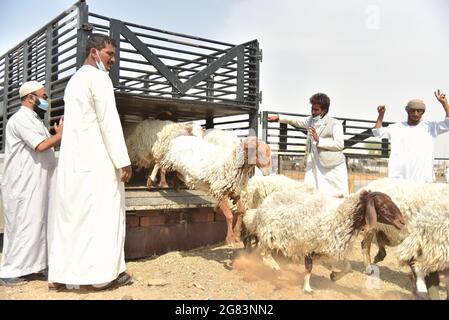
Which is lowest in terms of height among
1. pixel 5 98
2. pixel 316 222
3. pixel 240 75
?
pixel 316 222

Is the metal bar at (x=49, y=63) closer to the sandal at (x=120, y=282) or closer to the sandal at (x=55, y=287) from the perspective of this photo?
the sandal at (x=55, y=287)

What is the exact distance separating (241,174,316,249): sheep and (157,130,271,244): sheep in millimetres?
107

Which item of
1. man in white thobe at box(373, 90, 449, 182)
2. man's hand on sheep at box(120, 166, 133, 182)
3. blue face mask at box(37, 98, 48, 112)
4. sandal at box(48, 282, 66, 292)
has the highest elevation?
blue face mask at box(37, 98, 48, 112)

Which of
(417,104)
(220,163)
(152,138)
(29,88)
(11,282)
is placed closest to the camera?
(11,282)

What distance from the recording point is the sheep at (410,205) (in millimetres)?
3850

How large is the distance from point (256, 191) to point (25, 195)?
9.80 ft

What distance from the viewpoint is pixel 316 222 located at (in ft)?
13.5

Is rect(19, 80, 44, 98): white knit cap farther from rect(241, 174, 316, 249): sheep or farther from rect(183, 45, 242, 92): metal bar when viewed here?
rect(241, 174, 316, 249): sheep

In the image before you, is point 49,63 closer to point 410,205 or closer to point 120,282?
point 120,282

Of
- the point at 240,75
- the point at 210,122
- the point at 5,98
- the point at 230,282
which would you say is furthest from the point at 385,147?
the point at 5,98

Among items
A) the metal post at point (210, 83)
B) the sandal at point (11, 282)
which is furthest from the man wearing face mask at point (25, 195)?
the metal post at point (210, 83)

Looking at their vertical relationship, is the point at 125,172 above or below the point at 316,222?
above

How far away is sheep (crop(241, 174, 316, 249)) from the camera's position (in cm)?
514

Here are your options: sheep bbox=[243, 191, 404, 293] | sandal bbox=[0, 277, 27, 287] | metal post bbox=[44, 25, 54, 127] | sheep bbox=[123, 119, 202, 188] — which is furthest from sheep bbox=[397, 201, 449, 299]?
metal post bbox=[44, 25, 54, 127]
